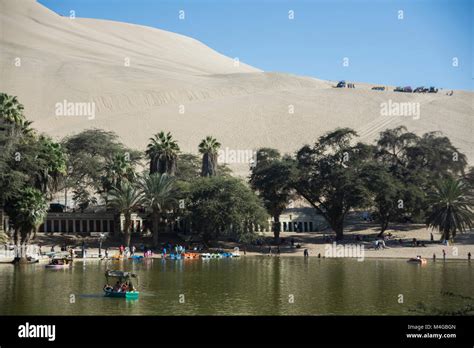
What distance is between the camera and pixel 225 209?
6762 cm

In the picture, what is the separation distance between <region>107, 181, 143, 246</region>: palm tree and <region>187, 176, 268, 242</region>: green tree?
17.7ft

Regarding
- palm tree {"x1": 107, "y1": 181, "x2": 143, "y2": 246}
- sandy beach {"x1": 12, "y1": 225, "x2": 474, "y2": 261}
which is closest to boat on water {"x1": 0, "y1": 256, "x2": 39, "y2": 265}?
sandy beach {"x1": 12, "y1": 225, "x2": 474, "y2": 261}

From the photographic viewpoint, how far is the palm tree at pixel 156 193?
6819 cm

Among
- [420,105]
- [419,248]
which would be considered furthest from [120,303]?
[420,105]

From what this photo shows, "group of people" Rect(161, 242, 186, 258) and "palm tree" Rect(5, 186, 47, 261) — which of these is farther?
"group of people" Rect(161, 242, 186, 258)

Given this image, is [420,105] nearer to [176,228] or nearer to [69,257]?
[176,228]

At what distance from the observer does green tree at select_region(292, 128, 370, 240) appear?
230 ft

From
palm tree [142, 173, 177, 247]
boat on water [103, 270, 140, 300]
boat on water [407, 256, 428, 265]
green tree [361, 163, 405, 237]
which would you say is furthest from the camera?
green tree [361, 163, 405, 237]

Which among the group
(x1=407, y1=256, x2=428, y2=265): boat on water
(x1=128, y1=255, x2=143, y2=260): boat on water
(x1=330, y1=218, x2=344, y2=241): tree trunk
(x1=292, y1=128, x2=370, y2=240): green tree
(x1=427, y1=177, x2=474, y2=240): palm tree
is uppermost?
(x1=292, y1=128, x2=370, y2=240): green tree

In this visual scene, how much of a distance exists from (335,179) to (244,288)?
32638 millimetres

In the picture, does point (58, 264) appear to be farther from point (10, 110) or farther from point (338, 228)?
point (338, 228)

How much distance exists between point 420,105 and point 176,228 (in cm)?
11105

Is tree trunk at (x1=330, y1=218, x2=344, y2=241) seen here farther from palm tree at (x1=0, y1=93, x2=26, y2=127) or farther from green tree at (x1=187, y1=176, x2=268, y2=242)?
palm tree at (x1=0, y1=93, x2=26, y2=127)

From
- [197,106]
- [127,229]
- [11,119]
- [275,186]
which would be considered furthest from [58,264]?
[197,106]
